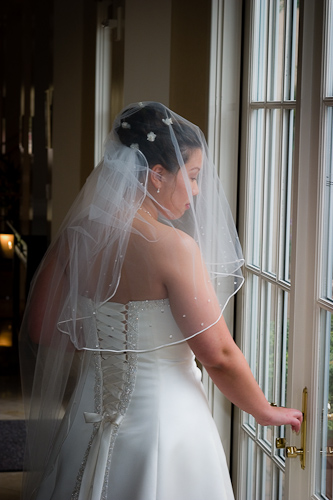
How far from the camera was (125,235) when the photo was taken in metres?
1.81

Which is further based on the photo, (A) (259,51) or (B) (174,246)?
(A) (259,51)

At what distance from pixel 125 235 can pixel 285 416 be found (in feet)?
2.01

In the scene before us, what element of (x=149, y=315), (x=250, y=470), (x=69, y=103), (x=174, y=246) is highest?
(x=69, y=103)

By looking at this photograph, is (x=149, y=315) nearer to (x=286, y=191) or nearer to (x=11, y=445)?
(x=286, y=191)

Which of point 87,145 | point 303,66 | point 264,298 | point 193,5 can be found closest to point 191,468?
point 264,298

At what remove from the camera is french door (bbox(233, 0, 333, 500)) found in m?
1.74

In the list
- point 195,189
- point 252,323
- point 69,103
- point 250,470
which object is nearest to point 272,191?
point 195,189

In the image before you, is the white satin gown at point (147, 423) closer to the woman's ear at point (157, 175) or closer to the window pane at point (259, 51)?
the woman's ear at point (157, 175)

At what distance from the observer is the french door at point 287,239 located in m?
1.74

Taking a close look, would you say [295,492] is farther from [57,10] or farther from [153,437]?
[57,10]

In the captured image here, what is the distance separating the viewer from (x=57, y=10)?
5250mm

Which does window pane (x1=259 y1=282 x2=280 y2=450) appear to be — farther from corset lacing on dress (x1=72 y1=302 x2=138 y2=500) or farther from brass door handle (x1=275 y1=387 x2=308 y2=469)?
corset lacing on dress (x1=72 y1=302 x2=138 y2=500)

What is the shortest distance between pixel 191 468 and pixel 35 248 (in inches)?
169

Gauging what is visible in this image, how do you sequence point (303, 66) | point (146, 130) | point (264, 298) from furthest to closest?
1. point (264, 298)
2. point (146, 130)
3. point (303, 66)
